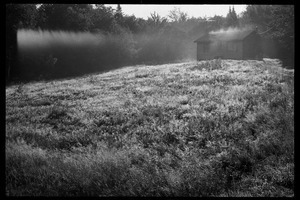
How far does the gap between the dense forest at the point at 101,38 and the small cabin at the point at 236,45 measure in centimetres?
240

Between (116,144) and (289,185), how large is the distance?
4230 mm

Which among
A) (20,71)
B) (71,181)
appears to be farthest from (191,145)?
(20,71)

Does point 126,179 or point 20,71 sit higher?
point 20,71

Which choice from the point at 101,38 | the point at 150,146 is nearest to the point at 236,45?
the point at 101,38

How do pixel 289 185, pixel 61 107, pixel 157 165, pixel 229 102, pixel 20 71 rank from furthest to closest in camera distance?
1. pixel 20 71
2. pixel 229 102
3. pixel 61 107
4. pixel 157 165
5. pixel 289 185

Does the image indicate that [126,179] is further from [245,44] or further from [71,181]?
[245,44]

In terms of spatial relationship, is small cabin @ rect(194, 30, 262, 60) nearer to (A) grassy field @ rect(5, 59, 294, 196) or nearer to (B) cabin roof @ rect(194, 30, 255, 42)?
(B) cabin roof @ rect(194, 30, 255, 42)

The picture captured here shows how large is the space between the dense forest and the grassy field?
7.54 feet

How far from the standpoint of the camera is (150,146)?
683 centimetres

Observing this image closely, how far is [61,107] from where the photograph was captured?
934 cm

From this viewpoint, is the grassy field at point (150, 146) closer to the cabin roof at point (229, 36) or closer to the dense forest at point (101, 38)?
the dense forest at point (101, 38)

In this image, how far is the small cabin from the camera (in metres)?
39.1

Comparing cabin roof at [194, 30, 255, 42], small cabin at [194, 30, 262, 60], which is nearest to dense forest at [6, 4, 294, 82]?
cabin roof at [194, 30, 255, 42]

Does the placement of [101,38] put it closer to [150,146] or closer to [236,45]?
[236,45]
